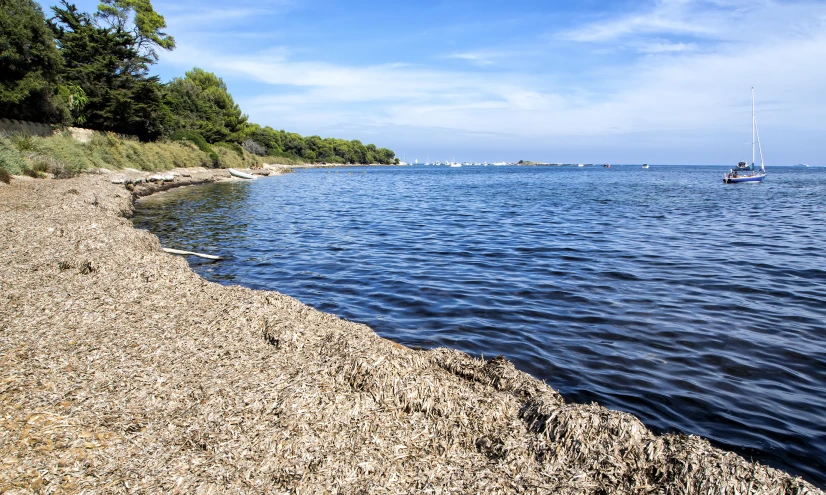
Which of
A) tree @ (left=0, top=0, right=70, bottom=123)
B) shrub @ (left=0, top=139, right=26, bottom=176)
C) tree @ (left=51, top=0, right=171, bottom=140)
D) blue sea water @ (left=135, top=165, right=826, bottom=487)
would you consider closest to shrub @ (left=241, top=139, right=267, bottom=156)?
tree @ (left=51, top=0, right=171, bottom=140)

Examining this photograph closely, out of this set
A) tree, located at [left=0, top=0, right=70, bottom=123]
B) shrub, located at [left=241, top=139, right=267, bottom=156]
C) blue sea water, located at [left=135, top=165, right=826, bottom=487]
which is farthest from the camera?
shrub, located at [left=241, top=139, right=267, bottom=156]

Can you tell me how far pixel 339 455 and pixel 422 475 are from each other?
2.01 feet

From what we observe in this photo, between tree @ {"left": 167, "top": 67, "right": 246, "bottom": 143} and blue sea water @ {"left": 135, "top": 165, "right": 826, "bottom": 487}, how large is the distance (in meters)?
49.6

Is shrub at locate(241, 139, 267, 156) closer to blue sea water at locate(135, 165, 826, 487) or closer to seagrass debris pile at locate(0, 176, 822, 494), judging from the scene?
blue sea water at locate(135, 165, 826, 487)

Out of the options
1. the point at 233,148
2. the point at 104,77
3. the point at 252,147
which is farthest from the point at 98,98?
the point at 252,147

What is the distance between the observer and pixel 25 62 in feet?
90.5

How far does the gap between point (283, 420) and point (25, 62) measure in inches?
1332

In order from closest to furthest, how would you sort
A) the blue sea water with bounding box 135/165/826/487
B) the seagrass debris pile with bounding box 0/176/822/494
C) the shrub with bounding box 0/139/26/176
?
the seagrass debris pile with bounding box 0/176/822/494 < the blue sea water with bounding box 135/165/826/487 < the shrub with bounding box 0/139/26/176

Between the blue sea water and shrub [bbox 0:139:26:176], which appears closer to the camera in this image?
the blue sea water

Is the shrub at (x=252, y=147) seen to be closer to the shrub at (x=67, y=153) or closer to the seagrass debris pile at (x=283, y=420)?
the shrub at (x=67, y=153)

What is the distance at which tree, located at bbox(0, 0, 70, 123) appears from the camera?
85.4 ft

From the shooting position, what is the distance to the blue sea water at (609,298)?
5.79 meters

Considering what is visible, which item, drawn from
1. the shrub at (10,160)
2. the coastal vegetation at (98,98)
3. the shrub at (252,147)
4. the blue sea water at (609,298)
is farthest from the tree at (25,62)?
Result: the shrub at (252,147)

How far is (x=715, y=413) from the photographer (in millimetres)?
5516
